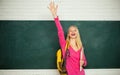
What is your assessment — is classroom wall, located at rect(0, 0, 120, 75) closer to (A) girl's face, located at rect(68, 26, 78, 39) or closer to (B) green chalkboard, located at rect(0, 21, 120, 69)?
(B) green chalkboard, located at rect(0, 21, 120, 69)

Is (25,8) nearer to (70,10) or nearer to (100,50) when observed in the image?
(70,10)

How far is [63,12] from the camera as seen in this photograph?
3576 millimetres

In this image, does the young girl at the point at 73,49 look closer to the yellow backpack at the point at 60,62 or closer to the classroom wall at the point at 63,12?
the yellow backpack at the point at 60,62

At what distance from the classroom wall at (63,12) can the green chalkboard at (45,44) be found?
7 centimetres

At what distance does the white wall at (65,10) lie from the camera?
11.7 feet

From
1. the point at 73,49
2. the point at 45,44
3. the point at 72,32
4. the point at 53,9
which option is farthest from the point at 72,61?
the point at 53,9

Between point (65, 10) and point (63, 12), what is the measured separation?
0.16 ft

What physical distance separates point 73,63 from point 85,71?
438mm

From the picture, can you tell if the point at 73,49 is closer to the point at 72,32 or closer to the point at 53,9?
the point at 72,32

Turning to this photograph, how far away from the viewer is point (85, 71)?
3.57 m

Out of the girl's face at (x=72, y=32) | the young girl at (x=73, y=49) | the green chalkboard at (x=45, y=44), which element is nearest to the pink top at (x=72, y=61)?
the young girl at (x=73, y=49)

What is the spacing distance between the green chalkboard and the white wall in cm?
9

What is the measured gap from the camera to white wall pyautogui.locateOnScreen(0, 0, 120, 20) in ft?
11.7

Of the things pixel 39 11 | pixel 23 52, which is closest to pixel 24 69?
pixel 23 52
